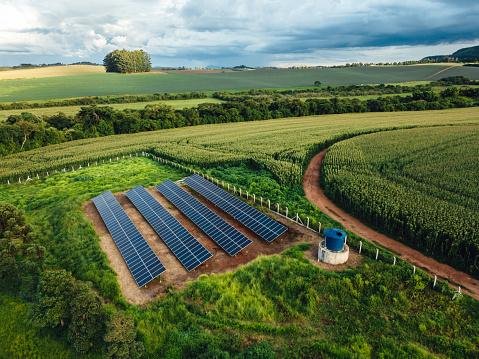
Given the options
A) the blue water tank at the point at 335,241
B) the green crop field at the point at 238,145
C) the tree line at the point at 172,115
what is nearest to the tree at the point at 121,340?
the blue water tank at the point at 335,241

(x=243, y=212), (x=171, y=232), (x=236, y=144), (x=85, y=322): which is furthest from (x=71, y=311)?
(x=236, y=144)

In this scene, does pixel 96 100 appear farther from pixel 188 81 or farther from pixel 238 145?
pixel 238 145

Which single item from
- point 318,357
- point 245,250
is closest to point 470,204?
point 245,250

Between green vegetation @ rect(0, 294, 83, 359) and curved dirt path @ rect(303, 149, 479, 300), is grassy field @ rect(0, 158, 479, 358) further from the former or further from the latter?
curved dirt path @ rect(303, 149, 479, 300)

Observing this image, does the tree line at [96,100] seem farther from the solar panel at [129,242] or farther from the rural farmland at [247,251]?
the solar panel at [129,242]

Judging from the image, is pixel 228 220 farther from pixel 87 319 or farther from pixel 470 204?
pixel 470 204

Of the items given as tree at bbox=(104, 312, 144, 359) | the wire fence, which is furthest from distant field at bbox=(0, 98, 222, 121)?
tree at bbox=(104, 312, 144, 359)
